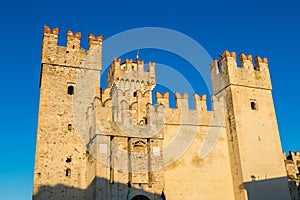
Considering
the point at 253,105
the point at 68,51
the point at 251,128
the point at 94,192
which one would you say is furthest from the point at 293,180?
the point at 68,51

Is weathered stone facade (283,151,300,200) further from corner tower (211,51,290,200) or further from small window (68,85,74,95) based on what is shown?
small window (68,85,74,95)

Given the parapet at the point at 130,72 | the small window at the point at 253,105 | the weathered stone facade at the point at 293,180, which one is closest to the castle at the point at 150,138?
the small window at the point at 253,105

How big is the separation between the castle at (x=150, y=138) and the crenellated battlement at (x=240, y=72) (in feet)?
0.22

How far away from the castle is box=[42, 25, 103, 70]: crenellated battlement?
0.06 metres

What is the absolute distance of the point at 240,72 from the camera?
863 inches

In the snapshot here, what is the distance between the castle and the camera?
53.1 feet

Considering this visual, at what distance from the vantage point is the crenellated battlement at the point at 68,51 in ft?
64.7

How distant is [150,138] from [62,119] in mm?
4940

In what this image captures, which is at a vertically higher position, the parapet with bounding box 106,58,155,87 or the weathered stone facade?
the parapet with bounding box 106,58,155,87

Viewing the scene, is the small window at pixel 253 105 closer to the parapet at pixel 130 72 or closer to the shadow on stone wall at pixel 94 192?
the shadow on stone wall at pixel 94 192

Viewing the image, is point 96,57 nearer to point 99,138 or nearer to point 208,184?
point 99,138

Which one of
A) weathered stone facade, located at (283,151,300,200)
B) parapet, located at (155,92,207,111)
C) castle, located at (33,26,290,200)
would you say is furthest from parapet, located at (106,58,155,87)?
weathered stone facade, located at (283,151,300,200)

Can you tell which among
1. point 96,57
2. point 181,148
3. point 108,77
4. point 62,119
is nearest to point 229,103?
point 181,148

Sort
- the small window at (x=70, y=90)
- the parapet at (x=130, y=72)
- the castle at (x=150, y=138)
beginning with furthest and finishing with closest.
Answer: the parapet at (x=130, y=72)
the small window at (x=70, y=90)
the castle at (x=150, y=138)
